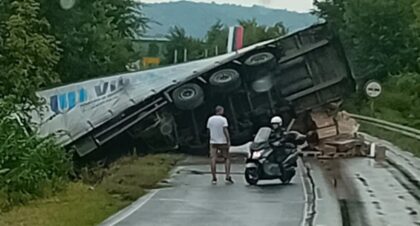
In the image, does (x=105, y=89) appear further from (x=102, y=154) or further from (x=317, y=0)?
(x=317, y=0)

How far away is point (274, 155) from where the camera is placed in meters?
23.6

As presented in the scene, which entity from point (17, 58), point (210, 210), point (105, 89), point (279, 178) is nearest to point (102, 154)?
point (105, 89)

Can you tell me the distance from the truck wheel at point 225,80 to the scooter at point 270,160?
27.8 feet

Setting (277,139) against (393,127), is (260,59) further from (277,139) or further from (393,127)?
(393,127)

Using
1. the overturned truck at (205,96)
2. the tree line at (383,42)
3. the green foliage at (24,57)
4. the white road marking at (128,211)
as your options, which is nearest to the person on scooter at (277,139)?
the white road marking at (128,211)

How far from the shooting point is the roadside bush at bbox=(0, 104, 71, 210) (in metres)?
19.4

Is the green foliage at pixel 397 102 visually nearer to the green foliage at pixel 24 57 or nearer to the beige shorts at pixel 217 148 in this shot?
the green foliage at pixel 24 57

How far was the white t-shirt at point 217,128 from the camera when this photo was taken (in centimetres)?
2364

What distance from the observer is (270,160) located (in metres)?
23.3

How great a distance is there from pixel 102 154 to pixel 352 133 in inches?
323

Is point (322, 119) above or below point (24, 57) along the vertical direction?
below

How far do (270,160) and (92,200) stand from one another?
5513 mm

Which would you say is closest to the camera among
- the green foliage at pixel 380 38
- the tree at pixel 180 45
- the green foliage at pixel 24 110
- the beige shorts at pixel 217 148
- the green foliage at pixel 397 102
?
the green foliage at pixel 24 110

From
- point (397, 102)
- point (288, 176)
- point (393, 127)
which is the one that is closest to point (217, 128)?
point (288, 176)
